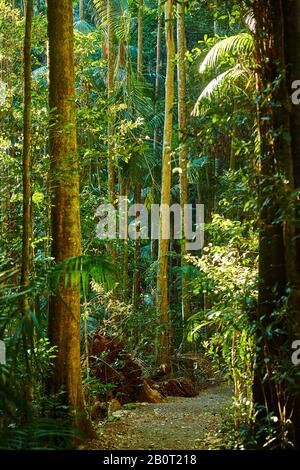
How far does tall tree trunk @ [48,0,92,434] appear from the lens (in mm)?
6570

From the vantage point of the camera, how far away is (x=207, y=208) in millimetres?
20078

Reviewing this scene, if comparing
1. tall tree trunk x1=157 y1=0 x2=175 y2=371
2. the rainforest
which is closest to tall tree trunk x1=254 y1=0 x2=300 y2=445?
the rainforest

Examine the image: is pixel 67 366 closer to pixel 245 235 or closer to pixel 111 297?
pixel 245 235

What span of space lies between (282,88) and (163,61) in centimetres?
2058

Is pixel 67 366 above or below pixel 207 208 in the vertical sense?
below

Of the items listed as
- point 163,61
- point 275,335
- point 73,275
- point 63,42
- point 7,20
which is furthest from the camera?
point 163,61

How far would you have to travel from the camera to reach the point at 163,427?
7848 millimetres

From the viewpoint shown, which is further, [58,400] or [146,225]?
[146,225]

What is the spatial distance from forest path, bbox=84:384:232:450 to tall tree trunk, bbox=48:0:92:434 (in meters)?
0.52

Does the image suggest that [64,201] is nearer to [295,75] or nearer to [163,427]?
[295,75]

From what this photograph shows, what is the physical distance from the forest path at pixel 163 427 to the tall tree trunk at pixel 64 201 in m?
0.52

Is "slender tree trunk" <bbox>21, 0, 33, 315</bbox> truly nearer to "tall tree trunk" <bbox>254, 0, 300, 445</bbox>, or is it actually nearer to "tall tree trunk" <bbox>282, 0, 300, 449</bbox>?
"tall tree trunk" <bbox>254, 0, 300, 445</bbox>

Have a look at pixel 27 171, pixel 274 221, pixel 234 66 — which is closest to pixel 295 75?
pixel 274 221
